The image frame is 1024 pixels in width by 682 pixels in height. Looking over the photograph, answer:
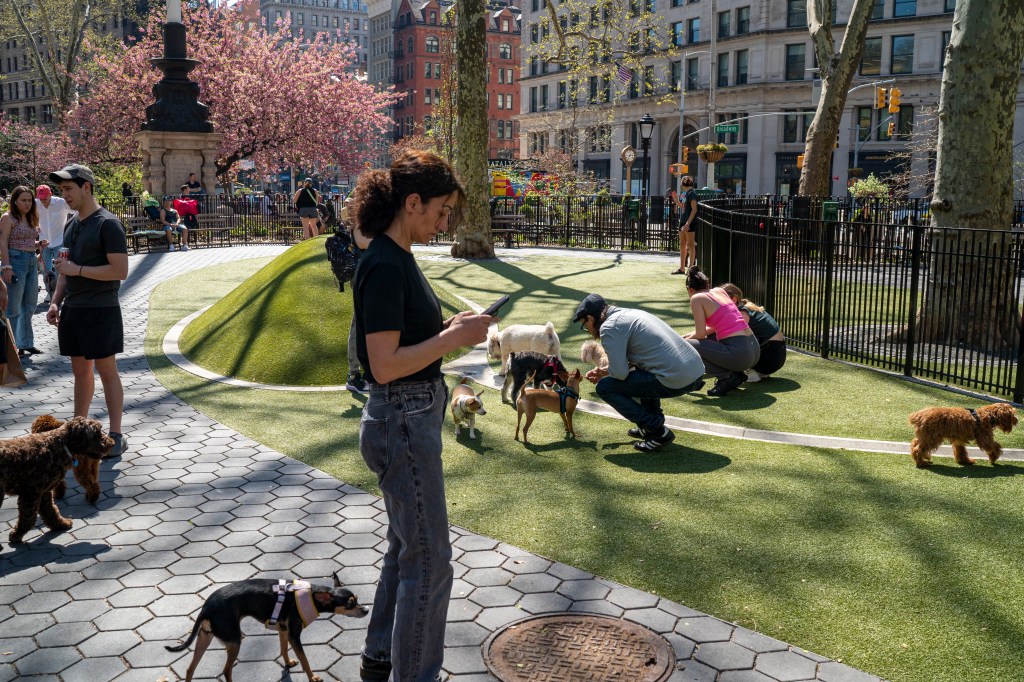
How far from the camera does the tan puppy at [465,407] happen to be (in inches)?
289

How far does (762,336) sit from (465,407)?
381cm

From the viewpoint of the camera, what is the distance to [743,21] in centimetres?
6706

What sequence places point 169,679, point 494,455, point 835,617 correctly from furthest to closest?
point 494,455 < point 835,617 < point 169,679

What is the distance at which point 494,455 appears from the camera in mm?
7289

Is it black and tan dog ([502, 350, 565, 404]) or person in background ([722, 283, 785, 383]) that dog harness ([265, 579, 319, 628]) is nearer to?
black and tan dog ([502, 350, 565, 404])

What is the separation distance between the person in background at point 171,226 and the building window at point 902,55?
53.1 meters

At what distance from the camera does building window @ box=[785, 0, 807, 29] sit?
63.5 m

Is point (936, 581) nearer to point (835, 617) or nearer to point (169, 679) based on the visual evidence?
point (835, 617)

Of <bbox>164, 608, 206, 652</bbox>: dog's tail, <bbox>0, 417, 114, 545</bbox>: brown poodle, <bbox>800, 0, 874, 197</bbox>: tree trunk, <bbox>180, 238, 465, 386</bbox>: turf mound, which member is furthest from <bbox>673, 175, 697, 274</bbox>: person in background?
<bbox>164, 608, 206, 652</bbox>: dog's tail

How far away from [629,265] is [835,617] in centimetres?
1863

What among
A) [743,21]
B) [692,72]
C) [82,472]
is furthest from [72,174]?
[692,72]

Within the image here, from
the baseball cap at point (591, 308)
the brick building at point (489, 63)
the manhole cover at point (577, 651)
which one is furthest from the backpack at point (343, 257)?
the brick building at point (489, 63)

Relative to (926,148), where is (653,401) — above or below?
below

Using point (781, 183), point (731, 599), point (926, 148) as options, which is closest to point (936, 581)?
point (731, 599)
